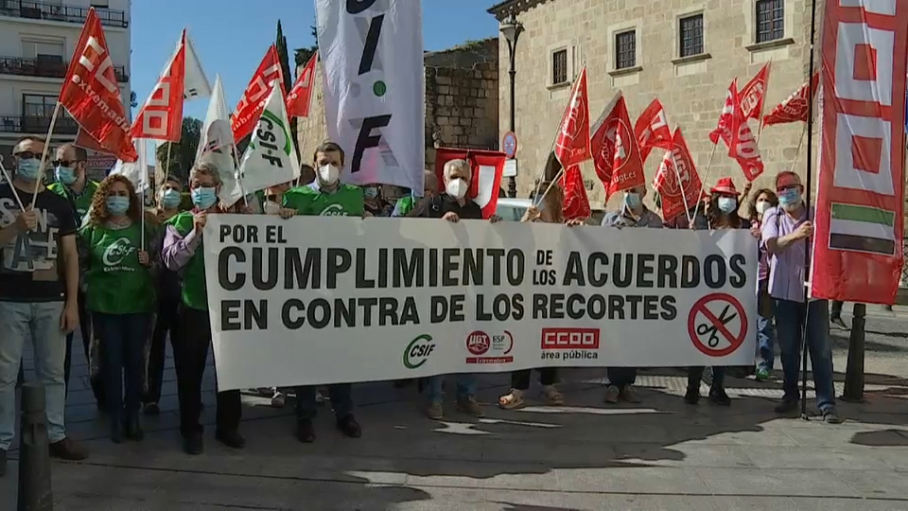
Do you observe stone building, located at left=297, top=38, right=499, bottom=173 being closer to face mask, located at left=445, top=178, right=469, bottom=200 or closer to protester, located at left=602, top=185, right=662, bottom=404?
protester, located at left=602, top=185, right=662, bottom=404

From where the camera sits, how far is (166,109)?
5547 millimetres

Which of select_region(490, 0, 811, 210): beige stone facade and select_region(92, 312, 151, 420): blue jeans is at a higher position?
select_region(490, 0, 811, 210): beige stone facade

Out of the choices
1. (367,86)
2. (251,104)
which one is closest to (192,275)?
(367,86)

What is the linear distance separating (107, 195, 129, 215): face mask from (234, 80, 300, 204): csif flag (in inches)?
25.8

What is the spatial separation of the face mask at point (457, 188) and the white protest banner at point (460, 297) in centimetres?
27

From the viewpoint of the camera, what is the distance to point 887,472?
16.5 feet

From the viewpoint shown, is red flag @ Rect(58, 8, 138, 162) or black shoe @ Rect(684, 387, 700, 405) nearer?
red flag @ Rect(58, 8, 138, 162)

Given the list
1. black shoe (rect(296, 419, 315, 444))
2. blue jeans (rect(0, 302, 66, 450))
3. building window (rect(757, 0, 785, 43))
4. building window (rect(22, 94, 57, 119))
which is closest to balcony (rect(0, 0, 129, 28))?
building window (rect(22, 94, 57, 119))

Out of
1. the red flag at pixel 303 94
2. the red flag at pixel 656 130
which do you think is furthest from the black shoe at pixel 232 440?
the red flag at pixel 303 94

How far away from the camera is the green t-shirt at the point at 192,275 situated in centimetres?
520

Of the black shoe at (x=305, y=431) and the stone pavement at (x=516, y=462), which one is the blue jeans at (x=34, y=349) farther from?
the black shoe at (x=305, y=431)

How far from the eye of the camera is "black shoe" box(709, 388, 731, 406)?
21.9ft

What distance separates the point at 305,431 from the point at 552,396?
217cm

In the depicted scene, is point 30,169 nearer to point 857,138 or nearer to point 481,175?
point 481,175
